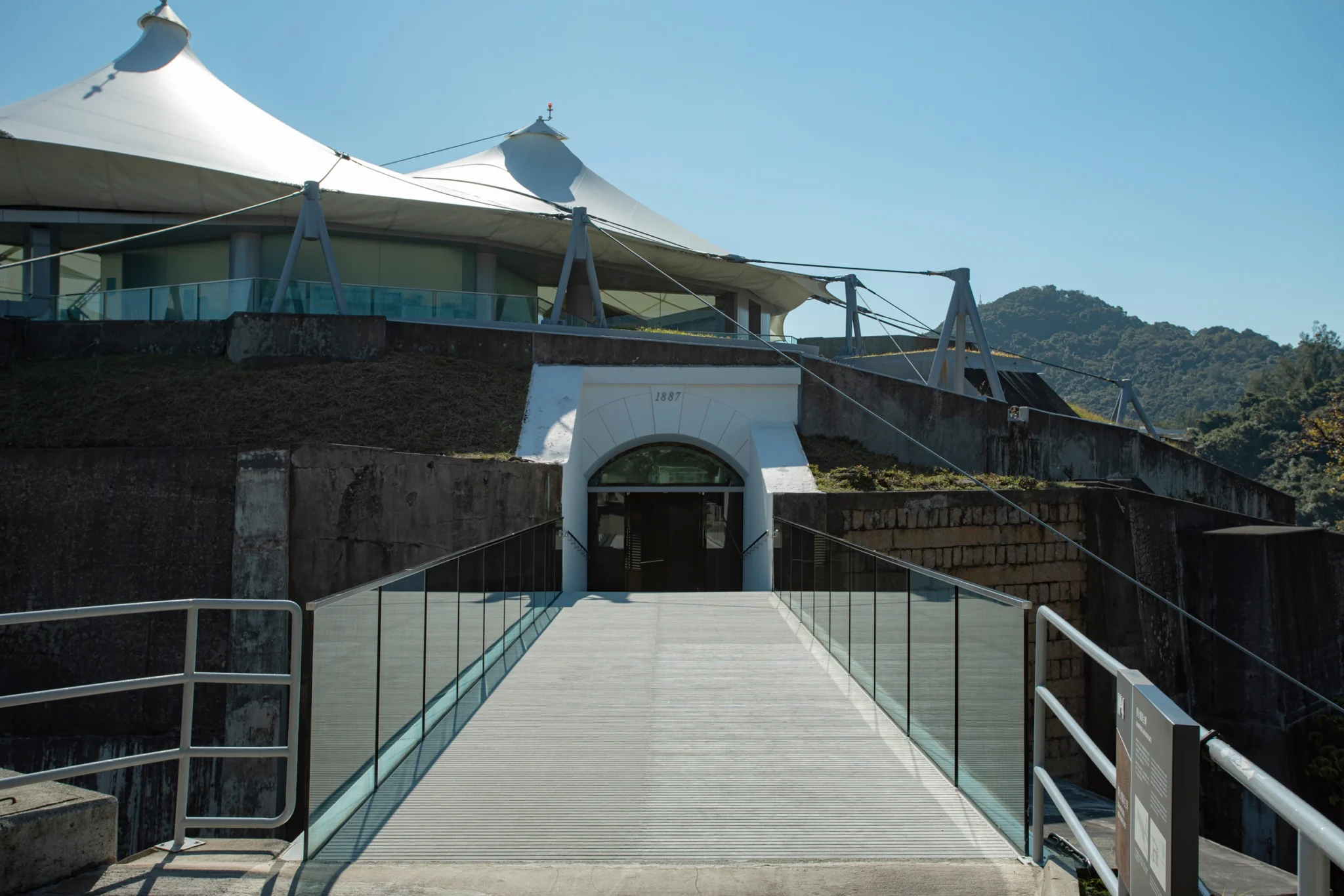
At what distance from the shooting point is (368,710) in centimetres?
512

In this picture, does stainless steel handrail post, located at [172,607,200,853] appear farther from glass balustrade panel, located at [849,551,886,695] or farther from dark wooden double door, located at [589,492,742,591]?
dark wooden double door, located at [589,492,742,591]

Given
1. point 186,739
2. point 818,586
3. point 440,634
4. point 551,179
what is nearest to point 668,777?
point 440,634

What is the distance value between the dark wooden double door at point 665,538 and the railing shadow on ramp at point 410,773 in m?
8.99

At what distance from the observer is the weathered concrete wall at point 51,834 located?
3.73m

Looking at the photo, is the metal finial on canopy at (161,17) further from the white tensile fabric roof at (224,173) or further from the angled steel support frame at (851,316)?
the angled steel support frame at (851,316)

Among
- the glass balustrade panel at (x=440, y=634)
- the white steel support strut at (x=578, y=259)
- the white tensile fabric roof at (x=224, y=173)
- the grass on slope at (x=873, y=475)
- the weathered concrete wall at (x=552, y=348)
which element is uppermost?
the white tensile fabric roof at (x=224, y=173)

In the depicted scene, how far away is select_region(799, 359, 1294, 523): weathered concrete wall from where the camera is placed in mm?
18422

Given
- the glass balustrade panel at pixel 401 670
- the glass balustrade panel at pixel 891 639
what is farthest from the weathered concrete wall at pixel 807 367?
the glass balustrade panel at pixel 401 670

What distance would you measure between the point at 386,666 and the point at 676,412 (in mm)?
12701

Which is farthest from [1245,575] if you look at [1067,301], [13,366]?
[1067,301]

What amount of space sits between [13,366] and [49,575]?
10.5 meters

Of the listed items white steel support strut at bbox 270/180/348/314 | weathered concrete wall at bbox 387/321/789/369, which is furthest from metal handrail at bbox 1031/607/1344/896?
white steel support strut at bbox 270/180/348/314

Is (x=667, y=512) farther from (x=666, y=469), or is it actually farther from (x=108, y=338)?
(x=108, y=338)

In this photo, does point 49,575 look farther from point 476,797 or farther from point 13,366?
point 13,366
